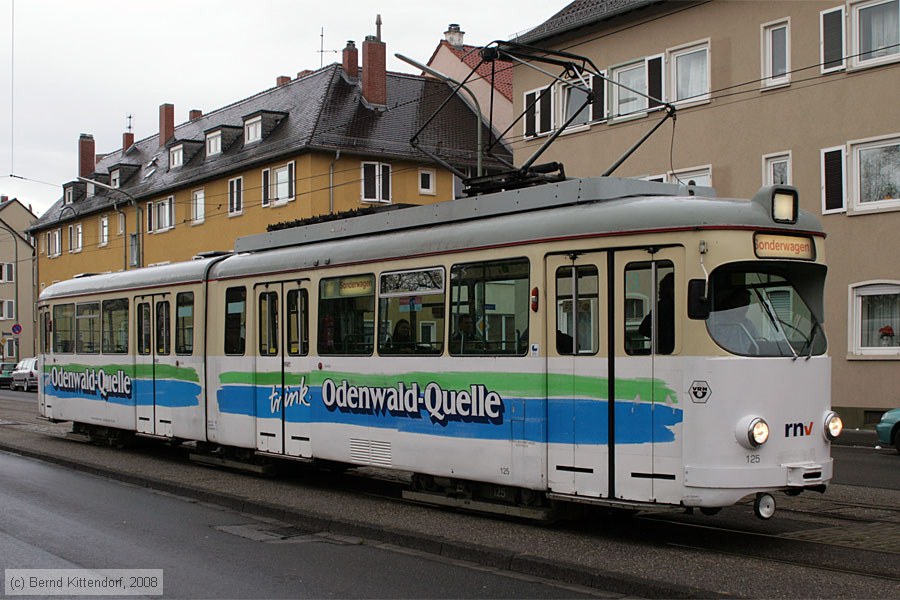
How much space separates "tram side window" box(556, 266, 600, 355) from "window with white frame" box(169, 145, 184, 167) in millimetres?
44410

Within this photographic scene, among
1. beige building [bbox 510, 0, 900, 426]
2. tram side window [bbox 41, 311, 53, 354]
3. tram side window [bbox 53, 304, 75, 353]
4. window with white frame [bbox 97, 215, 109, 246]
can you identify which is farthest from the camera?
window with white frame [bbox 97, 215, 109, 246]

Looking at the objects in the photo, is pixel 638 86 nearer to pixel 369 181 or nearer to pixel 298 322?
pixel 369 181

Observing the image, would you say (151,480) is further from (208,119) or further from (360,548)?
(208,119)

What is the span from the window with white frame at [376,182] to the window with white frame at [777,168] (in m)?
20.0

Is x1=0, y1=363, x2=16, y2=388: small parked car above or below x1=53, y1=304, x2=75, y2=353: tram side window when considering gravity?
below

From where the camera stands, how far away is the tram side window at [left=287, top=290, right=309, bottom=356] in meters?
13.6

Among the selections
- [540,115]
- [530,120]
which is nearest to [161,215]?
[530,120]

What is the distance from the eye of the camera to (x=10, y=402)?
37219mm

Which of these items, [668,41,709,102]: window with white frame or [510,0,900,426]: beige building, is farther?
[668,41,709,102]: window with white frame

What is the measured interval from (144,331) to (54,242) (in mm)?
52887

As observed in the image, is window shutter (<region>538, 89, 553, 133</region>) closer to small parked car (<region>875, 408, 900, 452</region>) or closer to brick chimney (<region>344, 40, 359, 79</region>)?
small parked car (<region>875, 408, 900, 452</region>)

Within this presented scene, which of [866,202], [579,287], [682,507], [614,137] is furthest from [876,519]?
[614,137]

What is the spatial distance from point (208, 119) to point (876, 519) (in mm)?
49484

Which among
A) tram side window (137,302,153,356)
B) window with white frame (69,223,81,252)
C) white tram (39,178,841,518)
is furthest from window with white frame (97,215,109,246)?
white tram (39,178,841,518)
